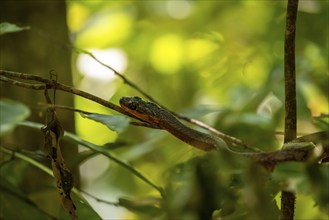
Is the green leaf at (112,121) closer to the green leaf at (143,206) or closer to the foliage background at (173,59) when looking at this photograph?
the green leaf at (143,206)

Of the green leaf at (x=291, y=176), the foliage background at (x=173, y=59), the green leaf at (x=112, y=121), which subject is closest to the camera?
the green leaf at (x=291, y=176)

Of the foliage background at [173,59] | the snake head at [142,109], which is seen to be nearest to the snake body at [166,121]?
the snake head at [142,109]

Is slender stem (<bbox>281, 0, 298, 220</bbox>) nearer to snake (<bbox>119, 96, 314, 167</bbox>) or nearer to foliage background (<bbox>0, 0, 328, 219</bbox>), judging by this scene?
snake (<bbox>119, 96, 314, 167</bbox>)

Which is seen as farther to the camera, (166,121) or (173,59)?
(173,59)

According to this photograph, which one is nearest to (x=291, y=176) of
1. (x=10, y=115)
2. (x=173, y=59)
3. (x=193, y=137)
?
(x=193, y=137)

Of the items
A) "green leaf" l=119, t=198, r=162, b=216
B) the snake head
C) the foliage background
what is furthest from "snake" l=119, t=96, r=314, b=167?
the foliage background

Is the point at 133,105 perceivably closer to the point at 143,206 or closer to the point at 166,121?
the point at 166,121
